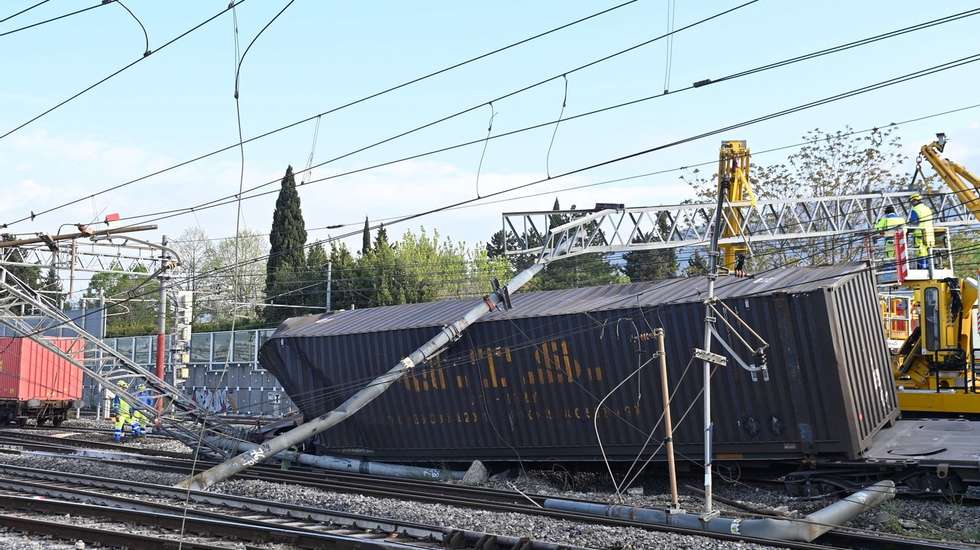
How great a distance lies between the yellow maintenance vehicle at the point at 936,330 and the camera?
15742 mm

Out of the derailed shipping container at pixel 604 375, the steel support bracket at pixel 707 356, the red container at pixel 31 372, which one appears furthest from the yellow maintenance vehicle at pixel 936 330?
the red container at pixel 31 372

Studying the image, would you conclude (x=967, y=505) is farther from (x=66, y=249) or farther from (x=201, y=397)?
(x=201, y=397)

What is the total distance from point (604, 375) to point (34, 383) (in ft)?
76.0

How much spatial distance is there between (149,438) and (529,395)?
15.1 m

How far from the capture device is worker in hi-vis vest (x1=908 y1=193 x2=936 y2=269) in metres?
16.1

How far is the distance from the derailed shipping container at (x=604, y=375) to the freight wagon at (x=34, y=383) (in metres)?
15.1

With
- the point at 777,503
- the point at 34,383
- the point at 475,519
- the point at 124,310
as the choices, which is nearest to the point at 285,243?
the point at 124,310

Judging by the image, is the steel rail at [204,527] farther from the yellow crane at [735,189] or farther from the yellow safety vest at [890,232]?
the yellow safety vest at [890,232]

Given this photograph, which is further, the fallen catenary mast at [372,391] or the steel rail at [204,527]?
the fallen catenary mast at [372,391]

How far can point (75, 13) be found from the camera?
12.9 meters

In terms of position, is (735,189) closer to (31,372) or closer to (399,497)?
(399,497)

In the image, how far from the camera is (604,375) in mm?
15250

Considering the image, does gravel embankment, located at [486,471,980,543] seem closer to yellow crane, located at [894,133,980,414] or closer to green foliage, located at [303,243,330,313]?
yellow crane, located at [894,133,980,414]

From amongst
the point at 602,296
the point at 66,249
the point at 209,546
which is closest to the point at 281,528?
the point at 209,546
